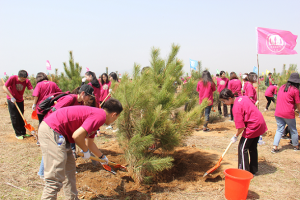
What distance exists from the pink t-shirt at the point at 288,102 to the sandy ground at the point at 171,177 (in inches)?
32.7

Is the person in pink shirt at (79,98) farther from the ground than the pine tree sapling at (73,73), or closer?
closer

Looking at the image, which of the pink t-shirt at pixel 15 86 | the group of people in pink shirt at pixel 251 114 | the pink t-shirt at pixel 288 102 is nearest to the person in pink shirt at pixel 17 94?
the pink t-shirt at pixel 15 86

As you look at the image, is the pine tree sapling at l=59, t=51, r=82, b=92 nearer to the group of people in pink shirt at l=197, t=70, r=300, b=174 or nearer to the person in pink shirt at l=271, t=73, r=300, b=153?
the group of people in pink shirt at l=197, t=70, r=300, b=174

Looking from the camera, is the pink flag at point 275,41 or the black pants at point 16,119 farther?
the pink flag at point 275,41

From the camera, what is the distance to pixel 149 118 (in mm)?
2674

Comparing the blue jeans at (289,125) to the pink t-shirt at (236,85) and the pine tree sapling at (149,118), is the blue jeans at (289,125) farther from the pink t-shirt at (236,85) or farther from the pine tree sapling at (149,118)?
the pink t-shirt at (236,85)

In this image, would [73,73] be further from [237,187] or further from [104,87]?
[237,187]

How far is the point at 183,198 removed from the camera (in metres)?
2.58

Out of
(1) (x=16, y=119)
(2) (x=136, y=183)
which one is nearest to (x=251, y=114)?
(2) (x=136, y=183)

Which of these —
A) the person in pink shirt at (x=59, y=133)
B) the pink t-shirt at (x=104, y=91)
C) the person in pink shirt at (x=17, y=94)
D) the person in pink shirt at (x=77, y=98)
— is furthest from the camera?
Result: the pink t-shirt at (x=104, y=91)

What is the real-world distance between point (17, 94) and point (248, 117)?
16.0ft

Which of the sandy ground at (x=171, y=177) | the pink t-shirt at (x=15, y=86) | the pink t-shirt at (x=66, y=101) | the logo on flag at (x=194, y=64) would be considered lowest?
the sandy ground at (x=171, y=177)

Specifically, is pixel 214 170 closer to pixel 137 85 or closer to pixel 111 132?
pixel 137 85

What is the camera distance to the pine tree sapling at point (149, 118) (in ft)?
8.67
